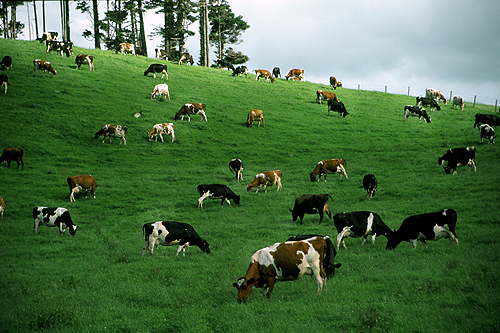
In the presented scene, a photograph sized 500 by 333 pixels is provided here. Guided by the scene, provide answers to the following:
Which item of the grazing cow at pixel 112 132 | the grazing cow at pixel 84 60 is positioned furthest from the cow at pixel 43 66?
the grazing cow at pixel 112 132

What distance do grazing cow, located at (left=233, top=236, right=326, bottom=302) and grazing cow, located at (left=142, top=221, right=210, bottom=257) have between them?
4806 millimetres

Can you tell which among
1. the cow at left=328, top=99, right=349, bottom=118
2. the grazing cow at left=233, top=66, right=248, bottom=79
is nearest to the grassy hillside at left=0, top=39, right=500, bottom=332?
the cow at left=328, top=99, right=349, bottom=118

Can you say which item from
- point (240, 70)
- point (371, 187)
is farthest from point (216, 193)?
point (240, 70)

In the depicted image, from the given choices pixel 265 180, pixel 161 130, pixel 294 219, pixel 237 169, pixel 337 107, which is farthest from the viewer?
pixel 337 107

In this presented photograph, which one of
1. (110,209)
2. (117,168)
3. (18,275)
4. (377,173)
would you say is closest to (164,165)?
(117,168)

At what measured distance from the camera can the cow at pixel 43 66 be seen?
39.5 meters

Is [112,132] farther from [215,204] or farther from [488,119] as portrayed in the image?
[488,119]

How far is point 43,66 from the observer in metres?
39.8

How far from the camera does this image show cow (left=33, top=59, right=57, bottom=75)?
3949cm

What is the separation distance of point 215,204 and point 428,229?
11619mm

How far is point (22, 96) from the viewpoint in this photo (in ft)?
114

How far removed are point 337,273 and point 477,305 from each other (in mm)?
3519

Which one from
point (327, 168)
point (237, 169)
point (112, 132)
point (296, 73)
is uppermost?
point (296, 73)

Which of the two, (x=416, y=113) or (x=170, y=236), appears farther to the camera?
(x=416, y=113)
